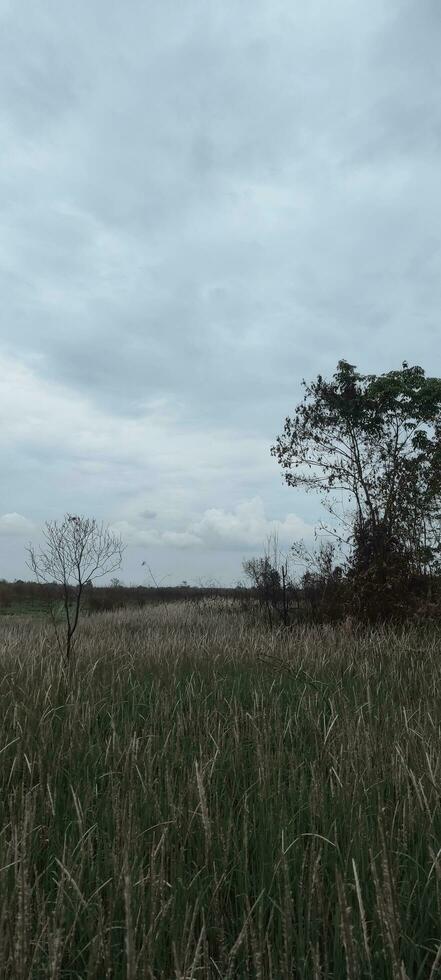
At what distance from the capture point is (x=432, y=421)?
1931cm

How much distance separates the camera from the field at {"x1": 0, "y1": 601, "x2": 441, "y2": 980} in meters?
1.73

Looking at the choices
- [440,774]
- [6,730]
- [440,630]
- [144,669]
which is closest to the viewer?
[440,774]

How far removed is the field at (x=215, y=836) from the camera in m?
1.73

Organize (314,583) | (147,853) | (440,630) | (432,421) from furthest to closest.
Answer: (432,421)
(314,583)
(440,630)
(147,853)

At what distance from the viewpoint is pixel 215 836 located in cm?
245

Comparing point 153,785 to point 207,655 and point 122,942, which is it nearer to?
point 122,942

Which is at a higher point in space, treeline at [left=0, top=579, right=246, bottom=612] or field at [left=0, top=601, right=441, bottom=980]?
treeline at [left=0, top=579, right=246, bottom=612]

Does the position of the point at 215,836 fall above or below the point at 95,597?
below

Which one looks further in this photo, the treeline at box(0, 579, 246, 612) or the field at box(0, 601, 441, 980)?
the treeline at box(0, 579, 246, 612)

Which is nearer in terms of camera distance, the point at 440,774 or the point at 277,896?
the point at 277,896

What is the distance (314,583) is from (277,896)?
1107 centimetres

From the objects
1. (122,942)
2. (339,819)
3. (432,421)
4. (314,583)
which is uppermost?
(432,421)

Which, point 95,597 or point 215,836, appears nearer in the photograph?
point 215,836

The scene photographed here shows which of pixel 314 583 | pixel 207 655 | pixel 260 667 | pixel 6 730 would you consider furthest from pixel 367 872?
pixel 314 583
